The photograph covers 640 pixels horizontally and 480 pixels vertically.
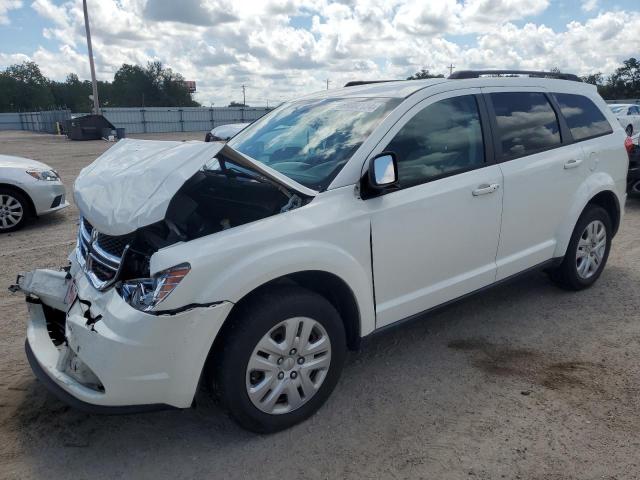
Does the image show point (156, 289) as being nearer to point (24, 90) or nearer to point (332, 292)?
point (332, 292)

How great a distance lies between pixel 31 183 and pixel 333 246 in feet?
20.8

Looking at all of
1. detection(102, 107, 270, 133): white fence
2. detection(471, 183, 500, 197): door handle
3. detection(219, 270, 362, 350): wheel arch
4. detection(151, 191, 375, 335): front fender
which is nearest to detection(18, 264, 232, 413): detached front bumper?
detection(151, 191, 375, 335): front fender

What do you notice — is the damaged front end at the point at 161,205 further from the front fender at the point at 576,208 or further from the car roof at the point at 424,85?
the front fender at the point at 576,208

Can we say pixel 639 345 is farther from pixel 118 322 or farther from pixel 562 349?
pixel 118 322

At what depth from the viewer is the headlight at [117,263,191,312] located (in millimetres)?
2422

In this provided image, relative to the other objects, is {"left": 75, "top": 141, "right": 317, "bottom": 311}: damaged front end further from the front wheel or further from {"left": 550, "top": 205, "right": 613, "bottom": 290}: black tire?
the front wheel

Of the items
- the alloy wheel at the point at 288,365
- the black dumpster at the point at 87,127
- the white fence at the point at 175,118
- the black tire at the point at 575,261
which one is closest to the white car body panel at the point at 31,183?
the alloy wheel at the point at 288,365

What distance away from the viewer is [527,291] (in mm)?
4914

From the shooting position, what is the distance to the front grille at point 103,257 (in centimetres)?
275

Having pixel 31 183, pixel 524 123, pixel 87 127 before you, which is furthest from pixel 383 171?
pixel 87 127

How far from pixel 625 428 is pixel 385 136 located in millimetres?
2096

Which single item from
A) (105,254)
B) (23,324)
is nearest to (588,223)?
(105,254)

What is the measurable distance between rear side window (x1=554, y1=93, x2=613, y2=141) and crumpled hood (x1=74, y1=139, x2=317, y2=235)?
2.70 meters

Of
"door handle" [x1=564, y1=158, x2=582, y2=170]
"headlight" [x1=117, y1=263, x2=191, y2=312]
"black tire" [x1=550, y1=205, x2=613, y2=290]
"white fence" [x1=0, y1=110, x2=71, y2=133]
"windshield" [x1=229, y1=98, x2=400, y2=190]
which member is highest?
"white fence" [x1=0, y1=110, x2=71, y2=133]
